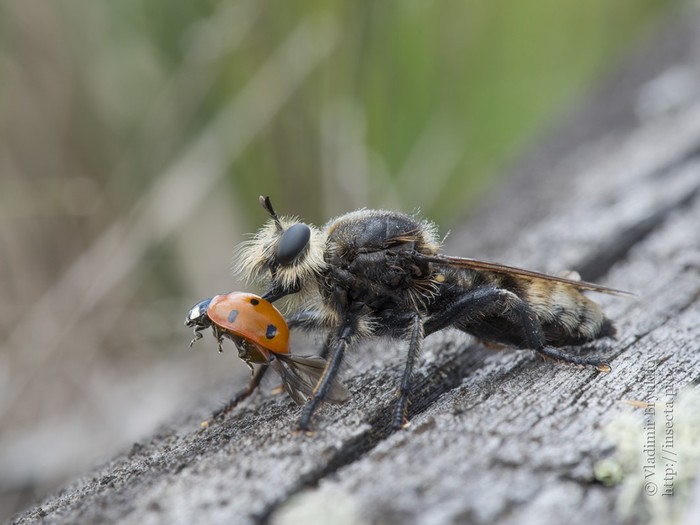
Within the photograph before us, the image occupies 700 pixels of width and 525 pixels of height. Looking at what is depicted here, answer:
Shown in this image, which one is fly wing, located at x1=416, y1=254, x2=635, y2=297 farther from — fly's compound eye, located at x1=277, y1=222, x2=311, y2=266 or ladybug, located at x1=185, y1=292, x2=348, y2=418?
ladybug, located at x1=185, y1=292, x2=348, y2=418

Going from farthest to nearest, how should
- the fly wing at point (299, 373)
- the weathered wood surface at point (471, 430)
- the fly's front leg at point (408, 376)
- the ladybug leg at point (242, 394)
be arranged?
the ladybug leg at point (242, 394) < the fly wing at point (299, 373) < the fly's front leg at point (408, 376) < the weathered wood surface at point (471, 430)

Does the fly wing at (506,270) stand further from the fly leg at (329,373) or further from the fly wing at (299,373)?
the fly wing at (299,373)

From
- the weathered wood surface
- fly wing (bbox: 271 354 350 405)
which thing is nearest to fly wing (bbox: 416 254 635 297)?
the weathered wood surface

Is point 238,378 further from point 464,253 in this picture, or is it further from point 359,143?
point 359,143

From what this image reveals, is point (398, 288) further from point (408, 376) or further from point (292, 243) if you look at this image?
point (408, 376)

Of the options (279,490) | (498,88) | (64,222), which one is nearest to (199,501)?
(279,490)

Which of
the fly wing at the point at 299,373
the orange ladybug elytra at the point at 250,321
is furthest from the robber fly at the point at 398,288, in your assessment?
the orange ladybug elytra at the point at 250,321
